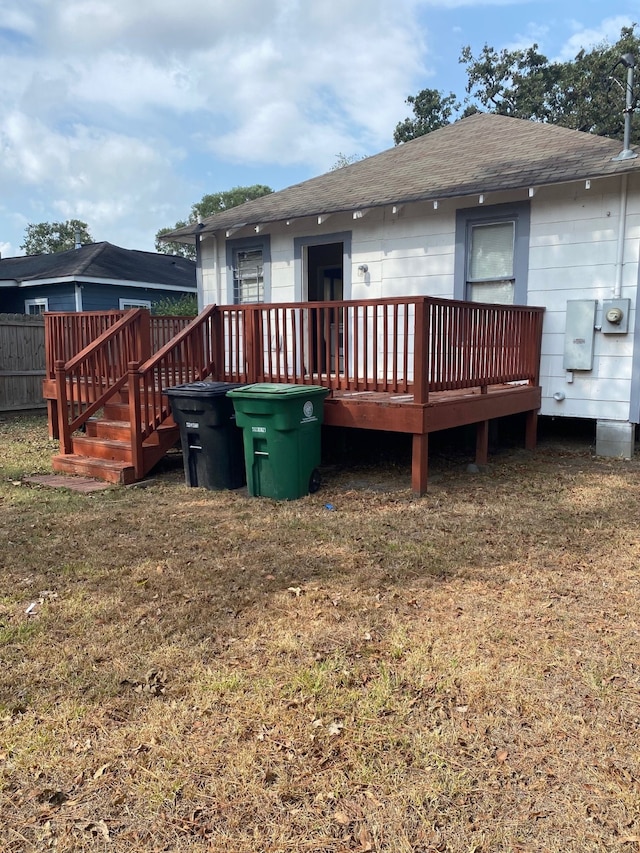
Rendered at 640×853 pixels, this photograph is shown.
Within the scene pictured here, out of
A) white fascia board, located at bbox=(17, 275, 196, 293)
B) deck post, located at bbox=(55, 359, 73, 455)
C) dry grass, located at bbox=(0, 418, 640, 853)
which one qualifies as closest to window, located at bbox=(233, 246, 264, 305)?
deck post, located at bbox=(55, 359, 73, 455)

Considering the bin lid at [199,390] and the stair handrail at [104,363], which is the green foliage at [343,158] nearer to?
the stair handrail at [104,363]

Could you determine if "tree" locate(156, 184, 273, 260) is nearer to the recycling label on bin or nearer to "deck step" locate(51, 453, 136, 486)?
"deck step" locate(51, 453, 136, 486)

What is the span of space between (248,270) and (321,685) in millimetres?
8105

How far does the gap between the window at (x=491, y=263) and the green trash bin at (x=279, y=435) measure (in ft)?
10.7

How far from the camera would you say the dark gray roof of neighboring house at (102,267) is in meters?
16.8

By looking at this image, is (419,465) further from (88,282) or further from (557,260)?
(88,282)

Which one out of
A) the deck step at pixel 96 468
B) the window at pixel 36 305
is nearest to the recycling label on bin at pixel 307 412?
the deck step at pixel 96 468

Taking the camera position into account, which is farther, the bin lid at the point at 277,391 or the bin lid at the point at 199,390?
the bin lid at the point at 199,390

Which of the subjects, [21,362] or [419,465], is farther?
[21,362]

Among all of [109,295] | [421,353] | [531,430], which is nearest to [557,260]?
[531,430]

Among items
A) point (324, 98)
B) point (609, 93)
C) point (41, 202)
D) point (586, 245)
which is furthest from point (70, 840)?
point (41, 202)

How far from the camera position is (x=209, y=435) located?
584 centimetres

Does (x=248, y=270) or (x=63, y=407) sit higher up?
(x=248, y=270)

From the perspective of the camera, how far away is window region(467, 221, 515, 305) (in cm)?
765
